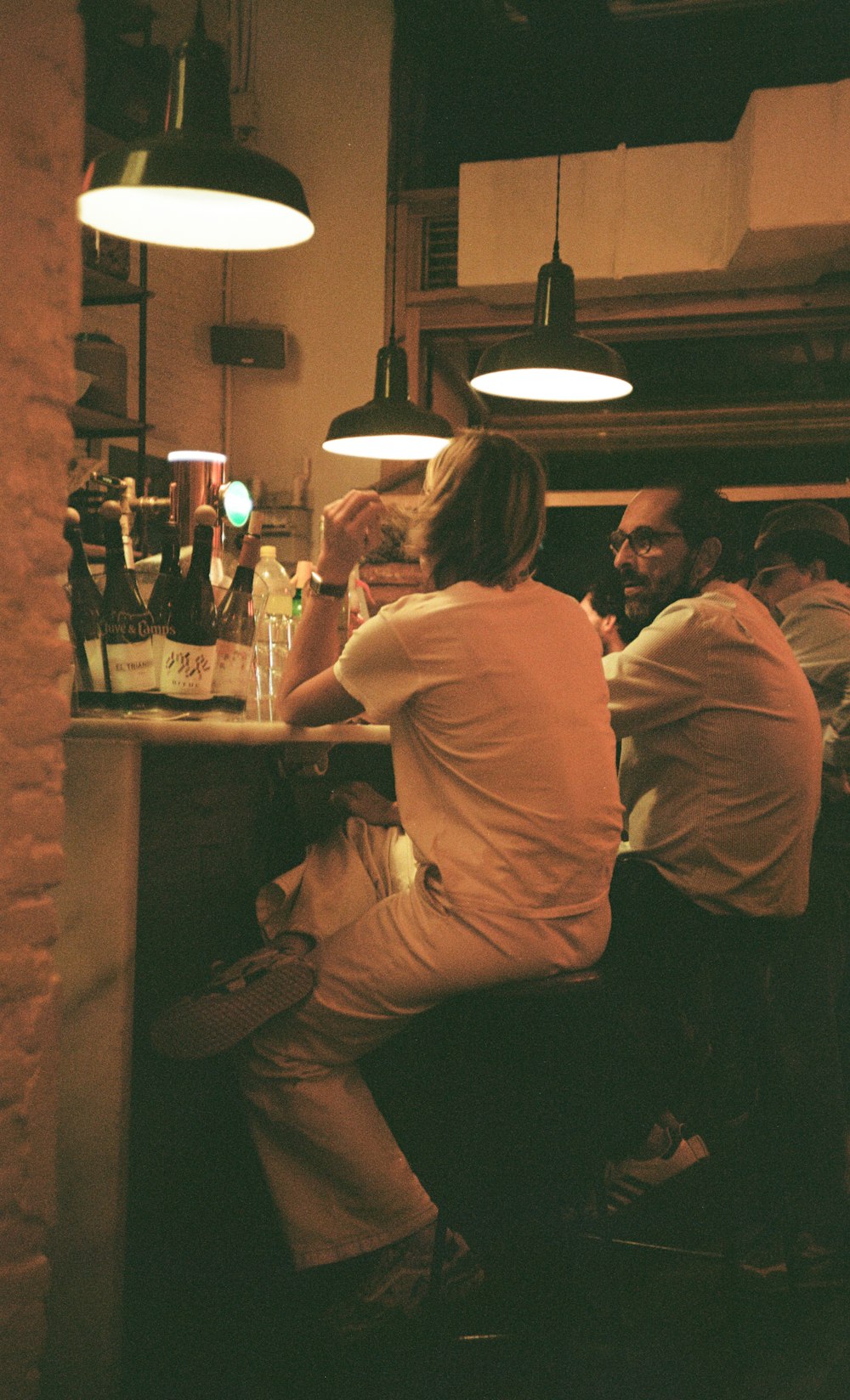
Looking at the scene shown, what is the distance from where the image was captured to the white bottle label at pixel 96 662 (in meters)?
2.00

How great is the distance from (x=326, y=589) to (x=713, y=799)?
94cm

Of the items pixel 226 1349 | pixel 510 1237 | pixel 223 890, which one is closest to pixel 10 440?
pixel 223 890

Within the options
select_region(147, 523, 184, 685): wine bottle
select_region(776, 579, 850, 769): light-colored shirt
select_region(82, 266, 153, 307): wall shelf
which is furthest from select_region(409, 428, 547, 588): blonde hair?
select_region(82, 266, 153, 307): wall shelf

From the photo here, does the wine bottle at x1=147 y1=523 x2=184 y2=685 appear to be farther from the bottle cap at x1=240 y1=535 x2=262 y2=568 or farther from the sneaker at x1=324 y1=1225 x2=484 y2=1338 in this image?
the sneaker at x1=324 y1=1225 x2=484 y2=1338

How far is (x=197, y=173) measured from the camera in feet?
6.26

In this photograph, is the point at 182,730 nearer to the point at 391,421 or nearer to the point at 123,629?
the point at 123,629

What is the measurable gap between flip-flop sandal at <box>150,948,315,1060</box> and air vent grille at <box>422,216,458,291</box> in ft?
15.4

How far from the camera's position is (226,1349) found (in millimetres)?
2076

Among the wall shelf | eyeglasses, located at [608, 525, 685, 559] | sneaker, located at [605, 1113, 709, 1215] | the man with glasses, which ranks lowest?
sneaker, located at [605, 1113, 709, 1215]

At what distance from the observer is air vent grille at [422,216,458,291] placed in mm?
5906

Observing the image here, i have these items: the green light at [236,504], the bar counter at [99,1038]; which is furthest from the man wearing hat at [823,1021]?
the green light at [236,504]

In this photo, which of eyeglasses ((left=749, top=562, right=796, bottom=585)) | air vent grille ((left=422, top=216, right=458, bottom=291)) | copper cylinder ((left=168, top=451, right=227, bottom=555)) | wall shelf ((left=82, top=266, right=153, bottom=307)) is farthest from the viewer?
air vent grille ((left=422, top=216, right=458, bottom=291))

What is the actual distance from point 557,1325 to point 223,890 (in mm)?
1030

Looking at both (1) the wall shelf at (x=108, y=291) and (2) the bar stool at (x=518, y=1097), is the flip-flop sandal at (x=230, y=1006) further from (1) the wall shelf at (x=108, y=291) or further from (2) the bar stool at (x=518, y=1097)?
(1) the wall shelf at (x=108, y=291)
